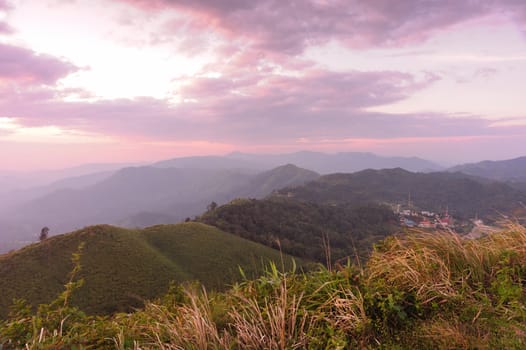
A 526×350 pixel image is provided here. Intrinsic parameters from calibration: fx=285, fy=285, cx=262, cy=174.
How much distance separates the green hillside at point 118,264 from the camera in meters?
50.0

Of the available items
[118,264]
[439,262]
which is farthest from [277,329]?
[118,264]

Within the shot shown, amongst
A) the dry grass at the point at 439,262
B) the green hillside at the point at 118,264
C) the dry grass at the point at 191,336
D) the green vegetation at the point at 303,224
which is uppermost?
the dry grass at the point at 439,262

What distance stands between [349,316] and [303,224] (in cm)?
13019

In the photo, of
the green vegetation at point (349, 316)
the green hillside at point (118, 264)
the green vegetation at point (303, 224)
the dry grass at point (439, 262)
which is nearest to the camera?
the green vegetation at point (349, 316)

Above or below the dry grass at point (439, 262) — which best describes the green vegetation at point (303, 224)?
below

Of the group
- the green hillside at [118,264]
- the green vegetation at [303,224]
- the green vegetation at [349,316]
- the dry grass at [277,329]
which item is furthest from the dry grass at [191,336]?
the green vegetation at [303,224]

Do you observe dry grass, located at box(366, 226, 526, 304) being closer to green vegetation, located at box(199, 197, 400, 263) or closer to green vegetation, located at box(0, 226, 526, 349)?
green vegetation, located at box(0, 226, 526, 349)

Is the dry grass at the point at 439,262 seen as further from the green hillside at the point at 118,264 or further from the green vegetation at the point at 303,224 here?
the green vegetation at the point at 303,224

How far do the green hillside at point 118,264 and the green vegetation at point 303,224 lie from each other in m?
16.3

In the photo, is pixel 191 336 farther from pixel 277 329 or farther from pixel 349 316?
pixel 349 316

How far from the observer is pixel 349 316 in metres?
3.58

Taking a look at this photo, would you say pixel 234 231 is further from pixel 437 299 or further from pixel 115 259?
pixel 437 299

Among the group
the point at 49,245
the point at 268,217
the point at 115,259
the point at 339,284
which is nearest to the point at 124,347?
the point at 339,284

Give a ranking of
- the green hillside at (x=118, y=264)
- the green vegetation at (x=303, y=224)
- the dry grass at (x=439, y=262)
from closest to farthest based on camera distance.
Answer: the dry grass at (x=439, y=262), the green hillside at (x=118, y=264), the green vegetation at (x=303, y=224)
